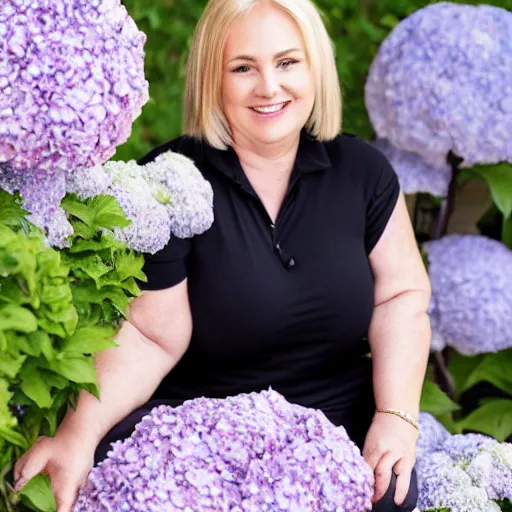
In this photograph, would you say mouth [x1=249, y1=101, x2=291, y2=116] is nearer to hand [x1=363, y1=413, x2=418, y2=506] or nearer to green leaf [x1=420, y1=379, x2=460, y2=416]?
hand [x1=363, y1=413, x2=418, y2=506]

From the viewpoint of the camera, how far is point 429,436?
1.60 m

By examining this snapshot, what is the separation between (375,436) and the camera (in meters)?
1.39

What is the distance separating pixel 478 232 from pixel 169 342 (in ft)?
3.78

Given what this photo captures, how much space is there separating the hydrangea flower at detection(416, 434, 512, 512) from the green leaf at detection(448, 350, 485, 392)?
1.78ft

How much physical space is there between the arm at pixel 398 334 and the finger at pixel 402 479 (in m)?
0.01

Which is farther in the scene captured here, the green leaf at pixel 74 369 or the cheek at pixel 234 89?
the cheek at pixel 234 89

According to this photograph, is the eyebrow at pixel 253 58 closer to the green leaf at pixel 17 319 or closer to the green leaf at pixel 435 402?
the green leaf at pixel 17 319

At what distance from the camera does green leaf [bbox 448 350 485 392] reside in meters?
2.03

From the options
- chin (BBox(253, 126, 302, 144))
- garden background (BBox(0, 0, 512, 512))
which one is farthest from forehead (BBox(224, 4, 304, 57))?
→ garden background (BBox(0, 0, 512, 512))

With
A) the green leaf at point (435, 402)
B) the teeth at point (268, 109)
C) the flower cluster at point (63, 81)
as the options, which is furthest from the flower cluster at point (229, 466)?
the green leaf at point (435, 402)

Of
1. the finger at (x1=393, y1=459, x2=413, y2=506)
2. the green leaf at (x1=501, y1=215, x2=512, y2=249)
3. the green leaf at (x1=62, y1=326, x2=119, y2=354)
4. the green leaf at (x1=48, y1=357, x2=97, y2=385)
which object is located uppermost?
the green leaf at (x1=62, y1=326, x2=119, y2=354)

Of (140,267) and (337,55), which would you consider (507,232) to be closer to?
(337,55)

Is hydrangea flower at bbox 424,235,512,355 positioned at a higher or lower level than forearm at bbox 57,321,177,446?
lower

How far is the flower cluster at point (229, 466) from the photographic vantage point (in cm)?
107
